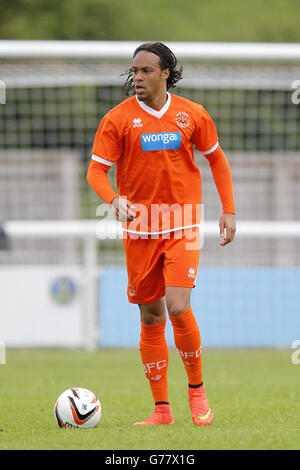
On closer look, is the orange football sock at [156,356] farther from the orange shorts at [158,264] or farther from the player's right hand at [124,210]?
the player's right hand at [124,210]

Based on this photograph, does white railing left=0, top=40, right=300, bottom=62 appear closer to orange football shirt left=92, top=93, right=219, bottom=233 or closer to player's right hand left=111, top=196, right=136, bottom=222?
orange football shirt left=92, top=93, right=219, bottom=233

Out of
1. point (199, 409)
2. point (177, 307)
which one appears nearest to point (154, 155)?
point (177, 307)

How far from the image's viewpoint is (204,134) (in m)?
5.60

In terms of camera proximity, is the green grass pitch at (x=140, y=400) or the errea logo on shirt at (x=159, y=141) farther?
the errea logo on shirt at (x=159, y=141)

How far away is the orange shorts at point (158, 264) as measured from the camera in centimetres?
531

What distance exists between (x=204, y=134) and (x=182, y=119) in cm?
21

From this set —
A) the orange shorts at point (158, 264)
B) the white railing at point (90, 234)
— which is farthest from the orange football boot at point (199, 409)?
the white railing at point (90, 234)

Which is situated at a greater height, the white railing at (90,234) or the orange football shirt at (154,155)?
the orange football shirt at (154,155)

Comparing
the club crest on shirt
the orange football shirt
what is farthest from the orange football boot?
the club crest on shirt

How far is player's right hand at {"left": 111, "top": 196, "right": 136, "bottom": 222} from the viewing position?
501 centimetres

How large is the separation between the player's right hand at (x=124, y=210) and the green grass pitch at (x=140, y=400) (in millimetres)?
1286

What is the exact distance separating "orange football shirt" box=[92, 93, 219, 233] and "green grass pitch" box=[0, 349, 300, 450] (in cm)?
138

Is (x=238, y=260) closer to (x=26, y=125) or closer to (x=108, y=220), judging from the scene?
(x=108, y=220)
